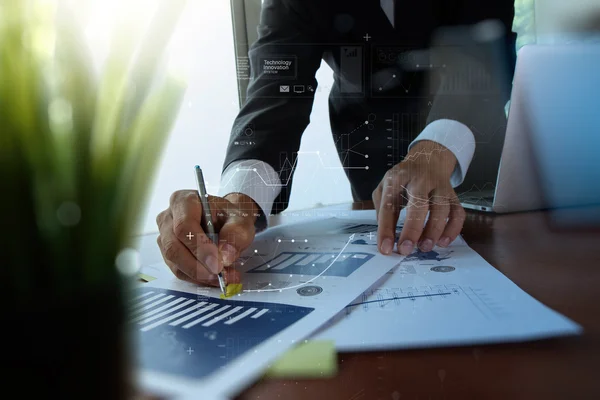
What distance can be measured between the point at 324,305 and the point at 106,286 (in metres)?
0.17

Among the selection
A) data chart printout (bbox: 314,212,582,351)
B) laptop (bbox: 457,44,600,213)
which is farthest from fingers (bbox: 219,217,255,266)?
laptop (bbox: 457,44,600,213)

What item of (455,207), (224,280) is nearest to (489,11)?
(455,207)

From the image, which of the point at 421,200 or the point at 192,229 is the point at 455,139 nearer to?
the point at 421,200

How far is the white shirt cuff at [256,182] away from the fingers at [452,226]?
19 cm

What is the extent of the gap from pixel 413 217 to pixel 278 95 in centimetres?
19

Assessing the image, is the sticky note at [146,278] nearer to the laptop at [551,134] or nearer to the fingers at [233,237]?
the fingers at [233,237]

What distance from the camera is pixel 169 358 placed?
0.68ft

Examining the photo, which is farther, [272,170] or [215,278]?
[272,170]

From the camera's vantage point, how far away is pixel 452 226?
17.5 inches

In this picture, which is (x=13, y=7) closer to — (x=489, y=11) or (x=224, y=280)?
(x=224, y=280)

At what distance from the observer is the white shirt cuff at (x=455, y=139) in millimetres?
451

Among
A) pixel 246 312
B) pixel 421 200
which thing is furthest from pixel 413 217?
pixel 246 312

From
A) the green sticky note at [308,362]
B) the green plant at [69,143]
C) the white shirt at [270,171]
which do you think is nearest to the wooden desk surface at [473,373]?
the green sticky note at [308,362]

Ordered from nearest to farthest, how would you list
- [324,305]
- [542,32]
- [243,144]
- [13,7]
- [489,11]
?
[13,7] < [324,305] < [243,144] < [489,11] < [542,32]
